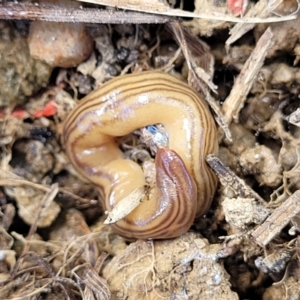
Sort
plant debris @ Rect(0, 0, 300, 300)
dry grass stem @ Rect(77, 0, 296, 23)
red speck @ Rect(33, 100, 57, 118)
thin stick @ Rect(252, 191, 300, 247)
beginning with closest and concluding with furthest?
thin stick @ Rect(252, 191, 300, 247) < plant debris @ Rect(0, 0, 300, 300) < dry grass stem @ Rect(77, 0, 296, 23) < red speck @ Rect(33, 100, 57, 118)

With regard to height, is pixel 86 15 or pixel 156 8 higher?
pixel 156 8

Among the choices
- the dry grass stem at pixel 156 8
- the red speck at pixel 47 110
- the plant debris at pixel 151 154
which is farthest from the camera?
the red speck at pixel 47 110

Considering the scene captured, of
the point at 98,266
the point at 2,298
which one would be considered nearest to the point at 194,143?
the point at 98,266

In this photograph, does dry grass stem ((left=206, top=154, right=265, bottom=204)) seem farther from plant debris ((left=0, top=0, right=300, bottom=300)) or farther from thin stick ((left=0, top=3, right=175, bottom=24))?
thin stick ((left=0, top=3, right=175, bottom=24))

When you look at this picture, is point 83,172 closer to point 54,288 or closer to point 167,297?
point 54,288

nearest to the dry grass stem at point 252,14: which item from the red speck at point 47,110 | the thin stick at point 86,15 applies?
the thin stick at point 86,15

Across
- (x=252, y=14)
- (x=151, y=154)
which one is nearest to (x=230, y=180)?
(x=151, y=154)

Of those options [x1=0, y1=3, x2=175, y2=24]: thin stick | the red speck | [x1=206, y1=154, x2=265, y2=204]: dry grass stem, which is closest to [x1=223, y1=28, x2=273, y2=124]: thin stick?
[x1=206, y1=154, x2=265, y2=204]: dry grass stem

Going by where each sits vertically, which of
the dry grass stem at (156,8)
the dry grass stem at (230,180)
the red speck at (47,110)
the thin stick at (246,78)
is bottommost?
the red speck at (47,110)

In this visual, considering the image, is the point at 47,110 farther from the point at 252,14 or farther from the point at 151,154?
the point at 252,14

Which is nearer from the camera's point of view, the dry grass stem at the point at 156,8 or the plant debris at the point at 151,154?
the plant debris at the point at 151,154

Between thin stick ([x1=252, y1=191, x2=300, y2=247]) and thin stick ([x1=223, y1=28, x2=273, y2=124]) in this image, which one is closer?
thin stick ([x1=252, y1=191, x2=300, y2=247])

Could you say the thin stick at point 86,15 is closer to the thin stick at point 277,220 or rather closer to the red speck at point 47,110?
the red speck at point 47,110
